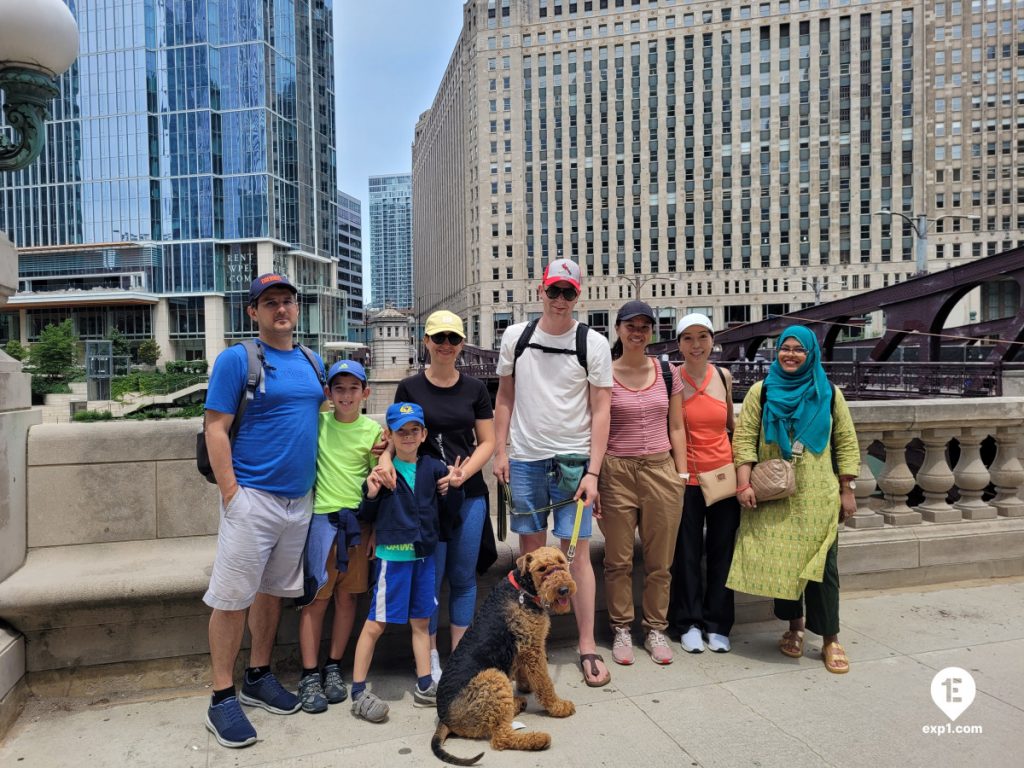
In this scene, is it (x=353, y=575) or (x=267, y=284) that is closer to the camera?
(x=267, y=284)

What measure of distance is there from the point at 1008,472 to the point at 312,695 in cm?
505

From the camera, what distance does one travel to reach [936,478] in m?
4.84

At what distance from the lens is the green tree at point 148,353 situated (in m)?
65.7

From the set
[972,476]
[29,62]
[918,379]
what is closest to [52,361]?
[918,379]

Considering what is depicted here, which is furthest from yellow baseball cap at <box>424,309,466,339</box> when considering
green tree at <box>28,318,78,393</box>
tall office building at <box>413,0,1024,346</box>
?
tall office building at <box>413,0,1024,346</box>

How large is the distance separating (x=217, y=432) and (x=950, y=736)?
3.45m

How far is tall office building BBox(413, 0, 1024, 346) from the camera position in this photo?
81938mm

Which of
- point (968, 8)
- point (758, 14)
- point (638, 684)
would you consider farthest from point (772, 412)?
point (968, 8)

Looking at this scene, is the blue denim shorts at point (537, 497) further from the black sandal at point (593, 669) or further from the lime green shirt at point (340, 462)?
the lime green shirt at point (340, 462)

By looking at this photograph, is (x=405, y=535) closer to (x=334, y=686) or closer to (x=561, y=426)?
(x=334, y=686)

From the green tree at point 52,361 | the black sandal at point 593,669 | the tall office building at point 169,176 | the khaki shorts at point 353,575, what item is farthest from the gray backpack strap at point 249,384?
the tall office building at point 169,176

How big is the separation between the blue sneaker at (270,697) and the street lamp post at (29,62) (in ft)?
10.3

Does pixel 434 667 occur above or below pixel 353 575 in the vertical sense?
below

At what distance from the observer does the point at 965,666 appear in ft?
11.7
